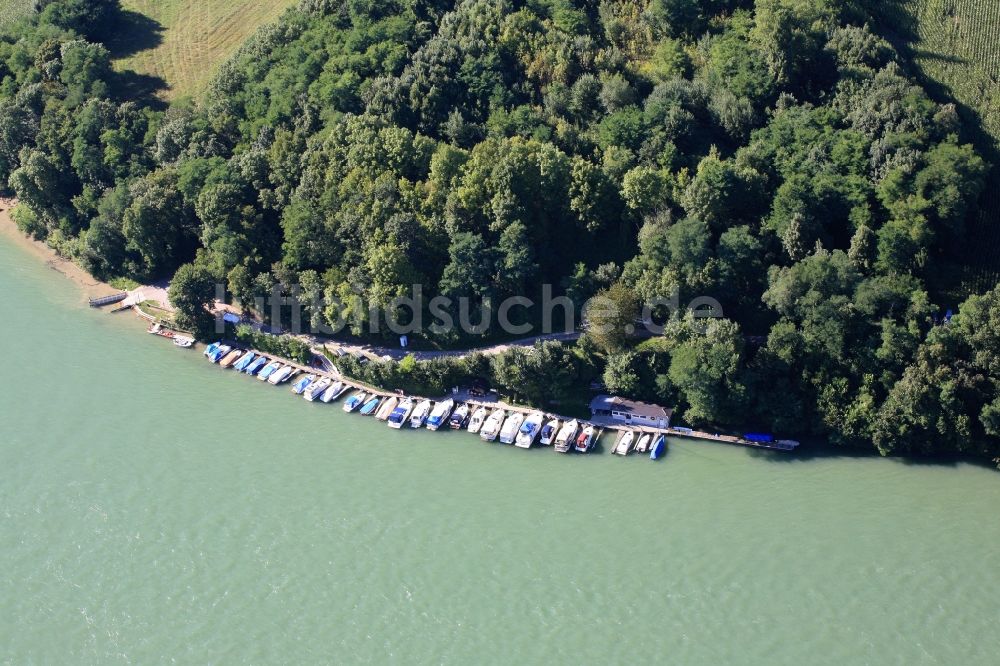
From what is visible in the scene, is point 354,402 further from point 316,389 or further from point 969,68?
point 969,68

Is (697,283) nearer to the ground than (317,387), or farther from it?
farther from it

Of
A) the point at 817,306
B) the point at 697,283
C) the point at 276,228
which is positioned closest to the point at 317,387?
the point at 276,228

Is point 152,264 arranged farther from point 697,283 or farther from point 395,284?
point 697,283

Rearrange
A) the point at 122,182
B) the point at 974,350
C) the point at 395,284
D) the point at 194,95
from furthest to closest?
the point at 194,95 < the point at 122,182 < the point at 395,284 < the point at 974,350

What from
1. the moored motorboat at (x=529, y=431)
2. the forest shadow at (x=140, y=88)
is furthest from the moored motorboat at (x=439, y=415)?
the forest shadow at (x=140, y=88)

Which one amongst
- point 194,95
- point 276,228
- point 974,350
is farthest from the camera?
point 194,95

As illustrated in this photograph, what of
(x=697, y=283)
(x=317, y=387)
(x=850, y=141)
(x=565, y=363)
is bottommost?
(x=317, y=387)
